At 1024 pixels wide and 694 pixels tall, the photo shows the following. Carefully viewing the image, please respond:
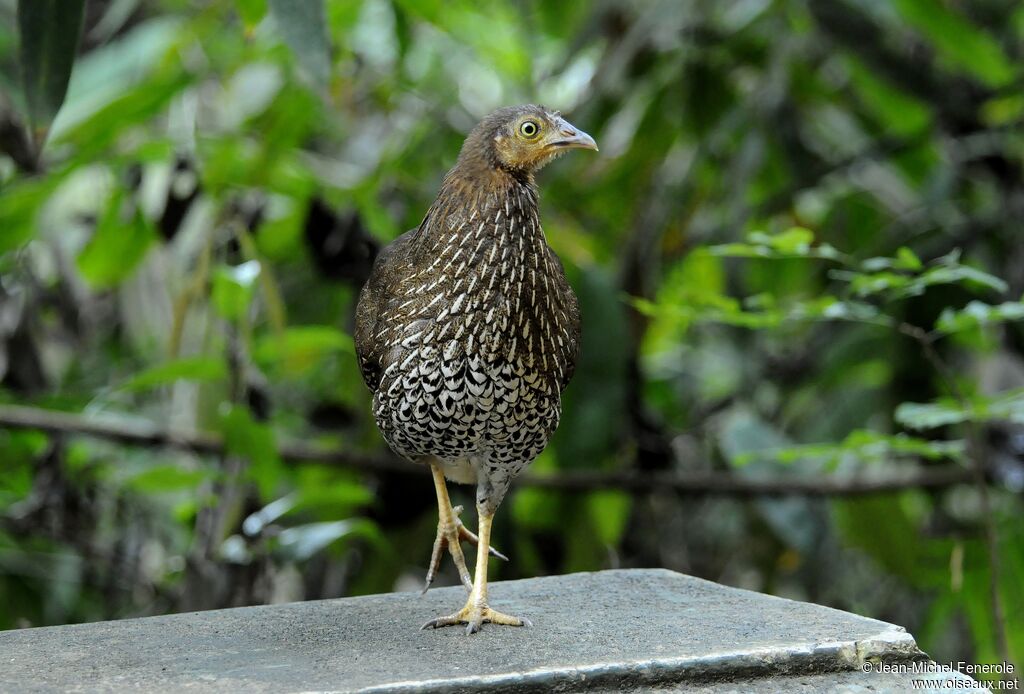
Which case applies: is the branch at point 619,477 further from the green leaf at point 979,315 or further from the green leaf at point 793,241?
the green leaf at point 793,241

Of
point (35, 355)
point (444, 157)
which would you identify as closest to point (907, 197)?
point (444, 157)

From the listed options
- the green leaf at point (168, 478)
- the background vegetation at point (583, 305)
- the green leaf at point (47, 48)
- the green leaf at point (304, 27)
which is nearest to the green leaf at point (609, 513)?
the background vegetation at point (583, 305)

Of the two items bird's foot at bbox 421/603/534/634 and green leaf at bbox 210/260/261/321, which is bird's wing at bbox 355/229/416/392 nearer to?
bird's foot at bbox 421/603/534/634

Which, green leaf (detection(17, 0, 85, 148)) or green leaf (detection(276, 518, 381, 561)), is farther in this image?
green leaf (detection(276, 518, 381, 561))

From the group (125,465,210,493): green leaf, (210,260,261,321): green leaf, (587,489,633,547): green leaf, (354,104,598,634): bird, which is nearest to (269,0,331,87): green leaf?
(354,104,598,634): bird

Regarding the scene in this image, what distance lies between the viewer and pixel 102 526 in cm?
602

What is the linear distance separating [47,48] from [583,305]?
2.45 m

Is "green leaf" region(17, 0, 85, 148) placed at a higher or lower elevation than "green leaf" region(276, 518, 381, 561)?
higher

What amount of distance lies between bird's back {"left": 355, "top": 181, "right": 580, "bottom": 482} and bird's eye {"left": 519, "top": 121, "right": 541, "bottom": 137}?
4.7 inches

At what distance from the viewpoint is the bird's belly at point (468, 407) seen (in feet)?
9.39

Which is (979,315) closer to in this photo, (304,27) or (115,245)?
(304,27)

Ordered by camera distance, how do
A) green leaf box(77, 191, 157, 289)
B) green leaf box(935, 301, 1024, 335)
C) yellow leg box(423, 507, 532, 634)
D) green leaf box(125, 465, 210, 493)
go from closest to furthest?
yellow leg box(423, 507, 532, 634) < green leaf box(935, 301, 1024, 335) < green leaf box(125, 465, 210, 493) < green leaf box(77, 191, 157, 289)

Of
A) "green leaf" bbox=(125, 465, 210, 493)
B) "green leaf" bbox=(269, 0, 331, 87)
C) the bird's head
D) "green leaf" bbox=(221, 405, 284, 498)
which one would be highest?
"green leaf" bbox=(269, 0, 331, 87)

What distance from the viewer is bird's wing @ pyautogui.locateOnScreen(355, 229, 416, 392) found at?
3088 mm
